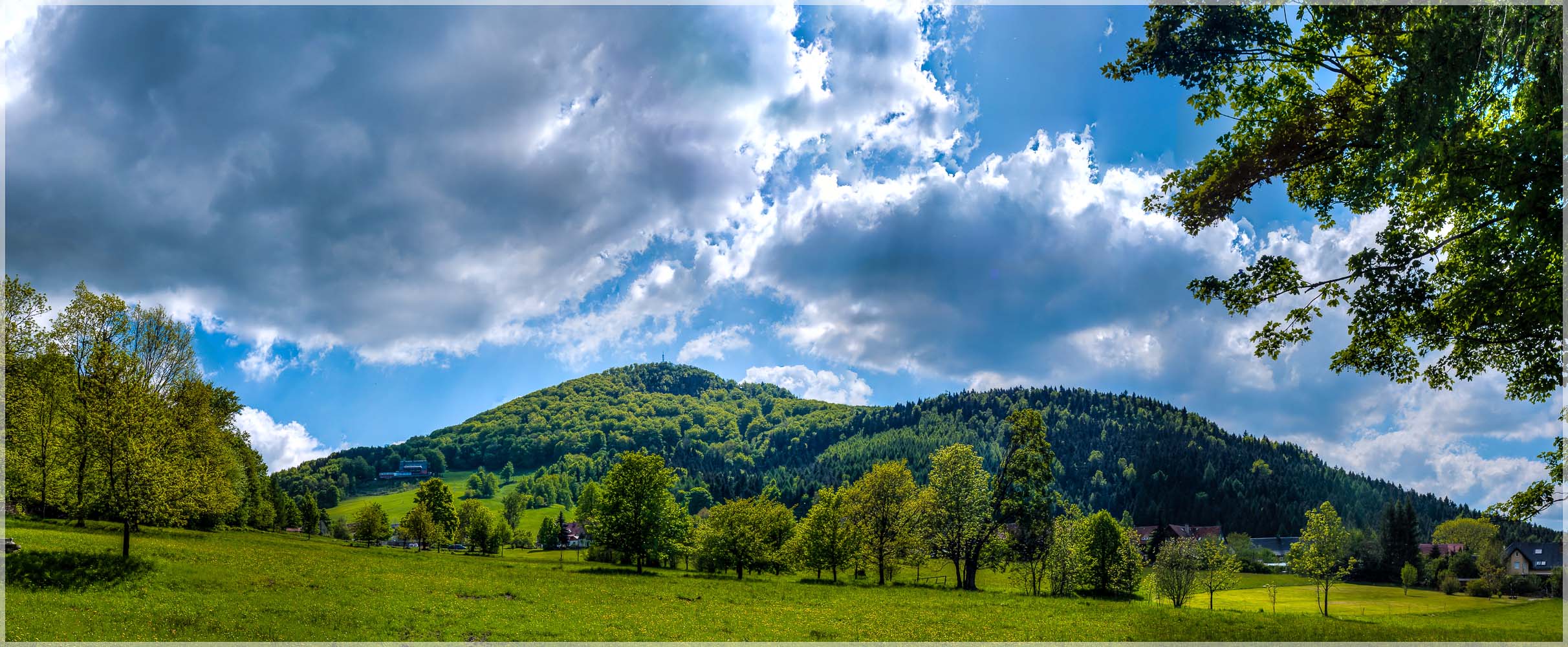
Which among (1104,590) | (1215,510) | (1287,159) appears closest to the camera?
(1287,159)

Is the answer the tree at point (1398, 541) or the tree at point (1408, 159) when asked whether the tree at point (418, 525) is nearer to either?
the tree at point (1408, 159)

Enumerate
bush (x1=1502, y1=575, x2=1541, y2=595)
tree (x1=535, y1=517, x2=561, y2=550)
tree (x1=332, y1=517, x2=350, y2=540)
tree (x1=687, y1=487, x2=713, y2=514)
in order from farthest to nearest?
tree (x1=687, y1=487, x2=713, y2=514) < tree (x1=332, y1=517, x2=350, y2=540) < tree (x1=535, y1=517, x2=561, y2=550) < bush (x1=1502, y1=575, x2=1541, y2=595)

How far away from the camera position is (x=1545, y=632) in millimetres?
19562

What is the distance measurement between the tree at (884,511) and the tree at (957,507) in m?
4.86

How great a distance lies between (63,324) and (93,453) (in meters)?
12.4

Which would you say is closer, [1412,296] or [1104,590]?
[1412,296]

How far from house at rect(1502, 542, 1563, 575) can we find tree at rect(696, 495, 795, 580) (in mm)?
123275

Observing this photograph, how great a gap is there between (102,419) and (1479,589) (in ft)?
453

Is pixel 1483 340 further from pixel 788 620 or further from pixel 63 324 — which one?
pixel 63 324

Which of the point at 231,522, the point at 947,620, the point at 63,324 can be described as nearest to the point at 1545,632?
the point at 947,620

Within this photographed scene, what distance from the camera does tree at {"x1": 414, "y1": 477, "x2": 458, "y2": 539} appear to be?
88762 millimetres

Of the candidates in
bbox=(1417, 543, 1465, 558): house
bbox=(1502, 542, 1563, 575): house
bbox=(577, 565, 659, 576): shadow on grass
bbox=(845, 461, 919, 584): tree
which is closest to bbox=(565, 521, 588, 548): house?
bbox=(577, 565, 659, 576): shadow on grass

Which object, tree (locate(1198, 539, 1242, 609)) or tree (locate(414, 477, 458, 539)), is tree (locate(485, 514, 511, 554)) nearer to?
tree (locate(414, 477, 458, 539))

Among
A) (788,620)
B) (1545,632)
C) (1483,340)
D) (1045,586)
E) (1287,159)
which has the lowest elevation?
(1045,586)
